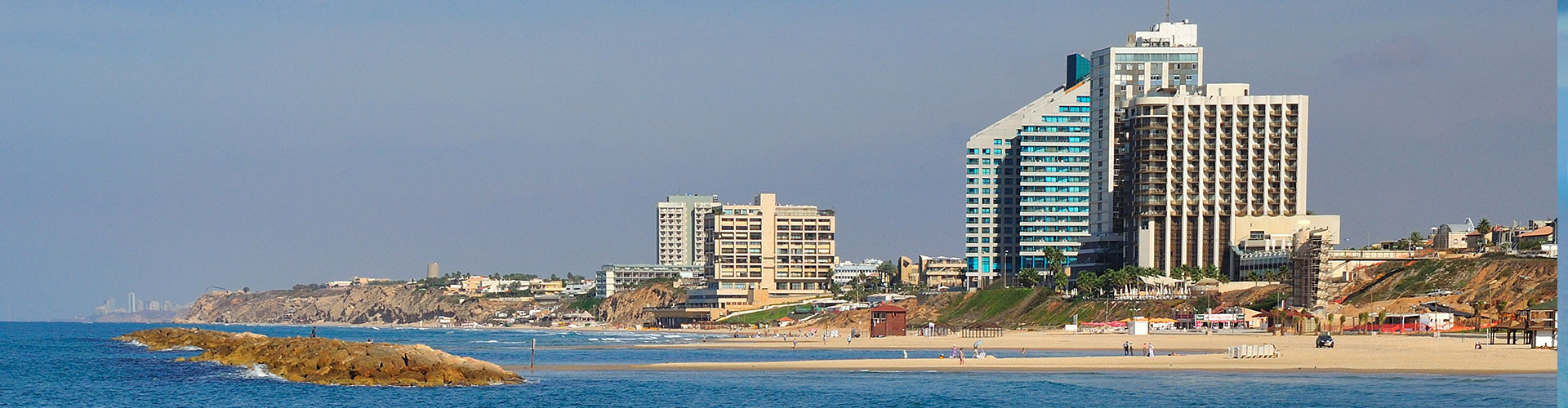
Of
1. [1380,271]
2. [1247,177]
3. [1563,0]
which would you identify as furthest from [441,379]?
[1247,177]

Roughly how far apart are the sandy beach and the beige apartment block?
71.0 metres

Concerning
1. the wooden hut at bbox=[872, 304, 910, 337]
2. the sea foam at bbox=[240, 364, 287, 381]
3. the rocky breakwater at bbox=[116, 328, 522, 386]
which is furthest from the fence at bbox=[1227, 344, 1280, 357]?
the wooden hut at bbox=[872, 304, 910, 337]

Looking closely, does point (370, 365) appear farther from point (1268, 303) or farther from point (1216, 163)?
point (1216, 163)

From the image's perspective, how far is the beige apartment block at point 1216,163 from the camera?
18150 centimetres

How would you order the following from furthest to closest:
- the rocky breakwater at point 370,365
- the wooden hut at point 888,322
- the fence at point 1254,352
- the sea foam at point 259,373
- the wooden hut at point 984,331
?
the wooden hut at point 984,331
the wooden hut at point 888,322
the fence at point 1254,352
the sea foam at point 259,373
the rocky breakwater at point 370,365

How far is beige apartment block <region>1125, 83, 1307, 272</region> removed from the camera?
18150 centimetres

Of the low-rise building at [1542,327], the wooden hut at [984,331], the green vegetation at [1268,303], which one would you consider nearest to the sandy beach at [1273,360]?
the low-rise building at [1542,327]

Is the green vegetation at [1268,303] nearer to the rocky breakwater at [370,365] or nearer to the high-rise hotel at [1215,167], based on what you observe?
the high-rise hotel at [1215,167]

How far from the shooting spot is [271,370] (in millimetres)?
82875

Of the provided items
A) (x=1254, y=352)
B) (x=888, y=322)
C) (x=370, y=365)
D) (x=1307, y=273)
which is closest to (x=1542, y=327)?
(x=1254, y=352)

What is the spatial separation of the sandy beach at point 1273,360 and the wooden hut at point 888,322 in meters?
29.3

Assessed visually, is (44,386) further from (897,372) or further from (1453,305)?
(1453,305)

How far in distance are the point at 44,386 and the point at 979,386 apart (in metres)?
43.8

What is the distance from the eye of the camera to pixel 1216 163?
18150cm
